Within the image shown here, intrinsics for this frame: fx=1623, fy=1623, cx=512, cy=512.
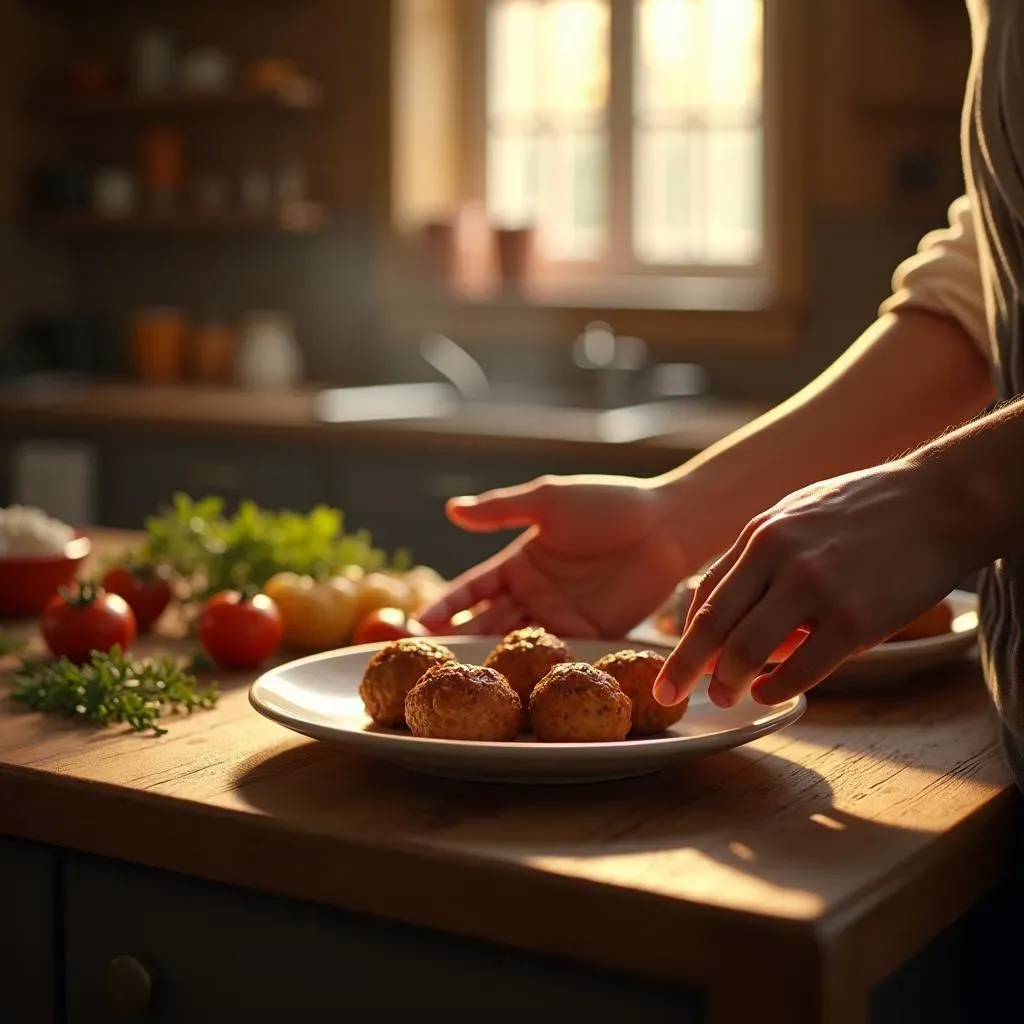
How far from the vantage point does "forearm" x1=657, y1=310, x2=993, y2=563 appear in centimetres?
140

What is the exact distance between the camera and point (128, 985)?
1.04 m

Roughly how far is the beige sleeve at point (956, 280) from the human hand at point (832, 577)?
1.54 feet

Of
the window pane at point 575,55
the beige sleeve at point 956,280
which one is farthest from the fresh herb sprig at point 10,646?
the window pane at point 575,55

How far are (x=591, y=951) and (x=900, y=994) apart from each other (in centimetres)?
19

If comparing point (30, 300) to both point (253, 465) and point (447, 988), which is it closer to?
point (253, 465)

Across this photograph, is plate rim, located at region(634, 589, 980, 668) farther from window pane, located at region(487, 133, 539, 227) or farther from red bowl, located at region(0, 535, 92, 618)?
window pane, located at region(487, 133, 539, 227)

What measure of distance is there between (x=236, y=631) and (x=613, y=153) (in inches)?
125

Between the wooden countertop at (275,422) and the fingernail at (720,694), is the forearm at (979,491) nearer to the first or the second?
the fingernail at (720,694)

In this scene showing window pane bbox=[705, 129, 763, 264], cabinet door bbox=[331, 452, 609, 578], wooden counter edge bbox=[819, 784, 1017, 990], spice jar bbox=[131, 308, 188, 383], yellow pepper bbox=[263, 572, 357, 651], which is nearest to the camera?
wooden counter edge bbox=[819, 784, 1017, 990]

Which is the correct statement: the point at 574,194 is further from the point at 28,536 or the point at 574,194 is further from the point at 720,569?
the point at 720,569

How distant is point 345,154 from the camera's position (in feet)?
14.7

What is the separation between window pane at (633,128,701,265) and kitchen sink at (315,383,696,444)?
0.54 metres

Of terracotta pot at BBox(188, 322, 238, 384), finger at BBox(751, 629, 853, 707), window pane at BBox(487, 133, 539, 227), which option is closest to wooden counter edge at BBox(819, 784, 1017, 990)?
finger at BBox(751, 629, 853, 707)

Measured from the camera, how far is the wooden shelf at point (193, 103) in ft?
14.3
